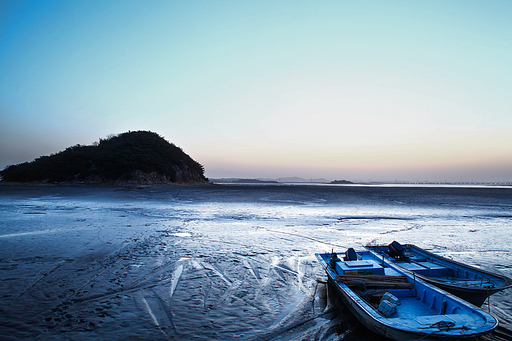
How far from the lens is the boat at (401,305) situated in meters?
4.75

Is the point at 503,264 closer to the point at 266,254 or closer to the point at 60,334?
the point at 266,254

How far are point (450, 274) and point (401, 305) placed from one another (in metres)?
3.20

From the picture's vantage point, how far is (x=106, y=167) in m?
88.7

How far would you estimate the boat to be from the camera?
4.75 m

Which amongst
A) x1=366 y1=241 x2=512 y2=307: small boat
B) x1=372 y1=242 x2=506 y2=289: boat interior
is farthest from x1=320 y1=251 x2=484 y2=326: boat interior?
x1=372 y1=242 x2=506 y2=289: boat interior

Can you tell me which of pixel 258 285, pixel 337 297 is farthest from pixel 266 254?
pixel 337 297

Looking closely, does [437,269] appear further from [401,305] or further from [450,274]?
[401,305]

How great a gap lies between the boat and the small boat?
61cm

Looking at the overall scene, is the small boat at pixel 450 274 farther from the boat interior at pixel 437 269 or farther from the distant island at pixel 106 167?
the distant island at pixel 106 167

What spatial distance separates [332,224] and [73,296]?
17.9 m

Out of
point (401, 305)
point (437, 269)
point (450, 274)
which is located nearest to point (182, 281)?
point (401, 305)

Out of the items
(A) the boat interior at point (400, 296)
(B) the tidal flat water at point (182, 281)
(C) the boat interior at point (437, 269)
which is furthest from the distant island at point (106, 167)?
(A) the boat interior at point (400, 296)

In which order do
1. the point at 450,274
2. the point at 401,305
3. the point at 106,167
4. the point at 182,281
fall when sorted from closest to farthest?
the point at 401,305
the point at 450,274
the point at 182,281
the point at 106,167

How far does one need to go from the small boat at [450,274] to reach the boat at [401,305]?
614 mm
